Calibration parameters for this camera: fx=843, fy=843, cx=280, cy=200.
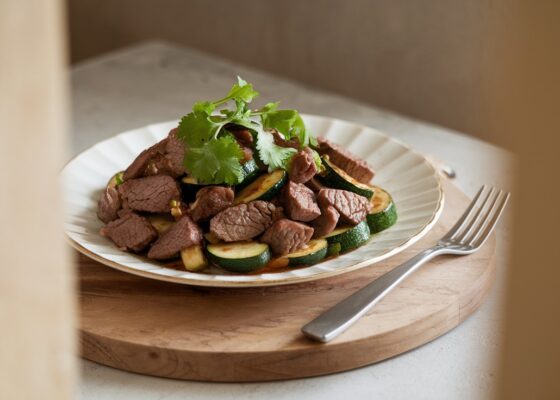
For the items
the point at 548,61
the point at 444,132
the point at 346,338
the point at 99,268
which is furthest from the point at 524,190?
the point at 444,132

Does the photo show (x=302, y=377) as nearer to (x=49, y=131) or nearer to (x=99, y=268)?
(x=99, y=268)

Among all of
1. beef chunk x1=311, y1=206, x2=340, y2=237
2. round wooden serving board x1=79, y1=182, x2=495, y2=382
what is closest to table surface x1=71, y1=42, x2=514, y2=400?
round wooden serving board x1=79, y1=182, x2=495, y2=382

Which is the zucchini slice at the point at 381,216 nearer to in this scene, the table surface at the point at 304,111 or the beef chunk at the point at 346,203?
the beef chunk at the point at 346,203

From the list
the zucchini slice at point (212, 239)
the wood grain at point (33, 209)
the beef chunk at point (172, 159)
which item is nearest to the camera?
the wood grain at point (33, 209)

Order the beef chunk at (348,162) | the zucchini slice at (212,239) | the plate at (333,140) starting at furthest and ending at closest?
1. the beef chunk at (348,162)
2. the zucchini slice at (212,239)
3. the plate at (333,140)

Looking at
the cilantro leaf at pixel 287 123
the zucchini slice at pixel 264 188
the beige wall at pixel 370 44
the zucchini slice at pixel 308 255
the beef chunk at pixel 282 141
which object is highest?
the beige wall at pixel 370 44

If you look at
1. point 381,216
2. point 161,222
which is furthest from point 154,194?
point 381,216

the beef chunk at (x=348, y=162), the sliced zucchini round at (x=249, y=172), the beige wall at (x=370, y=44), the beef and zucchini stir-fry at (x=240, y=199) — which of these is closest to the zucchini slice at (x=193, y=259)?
the beef and zucchini stir-fry at (x=240, y=199)
